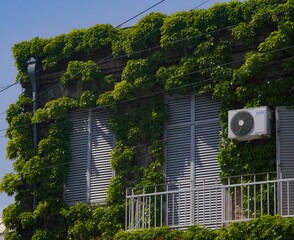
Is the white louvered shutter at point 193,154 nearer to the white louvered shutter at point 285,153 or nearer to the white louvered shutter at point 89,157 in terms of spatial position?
the white louvered shutter at point 285,153

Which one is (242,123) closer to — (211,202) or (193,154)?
(193,154)

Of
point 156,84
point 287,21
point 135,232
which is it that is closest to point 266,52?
point 287,21

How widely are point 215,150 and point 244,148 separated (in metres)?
0.71

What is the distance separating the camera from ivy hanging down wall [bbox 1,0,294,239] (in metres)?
22.5

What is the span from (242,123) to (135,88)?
2.79 meters

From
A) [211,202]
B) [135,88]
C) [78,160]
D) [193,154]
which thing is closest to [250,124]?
[193,154]

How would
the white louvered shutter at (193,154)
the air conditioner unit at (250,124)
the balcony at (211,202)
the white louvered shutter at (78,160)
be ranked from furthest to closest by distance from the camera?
the white louvered shutter at (78,160) < the white louvered shutter at (193,154) < the air conditioner unit at (250,124) < the balcony at (211,202)

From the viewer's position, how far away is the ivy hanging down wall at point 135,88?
2248cm

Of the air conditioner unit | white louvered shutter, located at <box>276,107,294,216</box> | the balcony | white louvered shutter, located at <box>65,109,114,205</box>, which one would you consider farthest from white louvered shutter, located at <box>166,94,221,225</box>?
white louvered shutter, located at <box>65,109,114,205</box>

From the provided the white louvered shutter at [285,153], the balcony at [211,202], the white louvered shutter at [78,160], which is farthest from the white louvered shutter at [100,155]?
the white louvered shutter at [285,153]

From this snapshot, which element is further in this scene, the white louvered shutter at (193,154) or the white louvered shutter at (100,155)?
the white louvered shutter at (100,155)

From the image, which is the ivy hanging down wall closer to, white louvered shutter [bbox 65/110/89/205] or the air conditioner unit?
white louvered shutter [bbox 65/110/89/205]

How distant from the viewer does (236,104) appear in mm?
22719

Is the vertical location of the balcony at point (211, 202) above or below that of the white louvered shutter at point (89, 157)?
below
